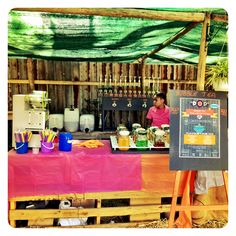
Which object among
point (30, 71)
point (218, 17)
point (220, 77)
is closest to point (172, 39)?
point (220, 77)

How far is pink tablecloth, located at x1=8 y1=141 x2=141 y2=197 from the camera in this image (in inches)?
156

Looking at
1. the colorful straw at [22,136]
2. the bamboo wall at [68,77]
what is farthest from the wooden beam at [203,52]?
the bamboo wall at [68,77]

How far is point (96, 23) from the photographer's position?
443cm

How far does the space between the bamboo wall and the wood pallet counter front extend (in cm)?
349

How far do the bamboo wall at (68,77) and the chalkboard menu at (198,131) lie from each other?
388cm

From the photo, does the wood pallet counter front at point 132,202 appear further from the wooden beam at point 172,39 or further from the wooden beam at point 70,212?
the wooden beam at point 172,39

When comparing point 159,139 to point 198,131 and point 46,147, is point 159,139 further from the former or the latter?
point 46,147

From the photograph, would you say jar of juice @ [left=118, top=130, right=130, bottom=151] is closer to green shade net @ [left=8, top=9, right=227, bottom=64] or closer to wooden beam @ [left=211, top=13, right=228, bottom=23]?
green shade net @ [left=8, top=9, right=227, bottom=64]

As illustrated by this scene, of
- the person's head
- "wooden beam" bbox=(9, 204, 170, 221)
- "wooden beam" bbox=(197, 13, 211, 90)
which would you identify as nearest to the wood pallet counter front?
"wooden beam" bbox=(9, 204, 170, 221)

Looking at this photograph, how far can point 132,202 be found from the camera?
162 inches

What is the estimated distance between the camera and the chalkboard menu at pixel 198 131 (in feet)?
11.7

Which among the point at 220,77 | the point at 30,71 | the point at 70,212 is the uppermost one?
the point at 30,71

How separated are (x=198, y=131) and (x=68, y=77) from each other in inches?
170

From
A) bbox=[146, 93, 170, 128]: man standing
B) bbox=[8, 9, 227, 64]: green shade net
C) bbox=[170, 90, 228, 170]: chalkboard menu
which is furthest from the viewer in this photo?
bbox=[146, 93, 170, 128]: man standing
